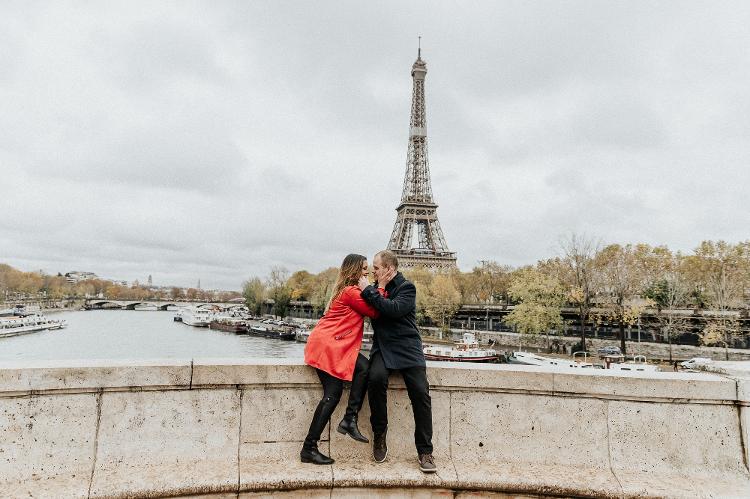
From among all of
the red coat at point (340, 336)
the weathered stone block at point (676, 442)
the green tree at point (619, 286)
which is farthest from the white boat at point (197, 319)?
the weathered stone block at point (676, 442)

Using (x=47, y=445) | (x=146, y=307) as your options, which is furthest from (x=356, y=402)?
(x=146, y=307)

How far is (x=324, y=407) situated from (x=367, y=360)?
0.55 m

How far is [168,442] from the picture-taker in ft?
13.5

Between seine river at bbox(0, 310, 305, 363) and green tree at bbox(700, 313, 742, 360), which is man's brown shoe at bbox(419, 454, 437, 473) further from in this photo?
seine river at bbox(0, 310, 305, 363)

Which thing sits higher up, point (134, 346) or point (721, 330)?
point (721, 330)

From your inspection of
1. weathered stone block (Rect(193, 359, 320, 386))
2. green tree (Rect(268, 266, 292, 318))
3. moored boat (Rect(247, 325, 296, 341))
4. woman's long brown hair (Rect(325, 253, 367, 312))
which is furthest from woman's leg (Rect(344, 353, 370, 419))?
green tree (Rect(268, 266, 292, 318))

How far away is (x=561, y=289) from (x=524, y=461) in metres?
44.9

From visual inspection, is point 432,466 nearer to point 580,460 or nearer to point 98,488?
point 580,460

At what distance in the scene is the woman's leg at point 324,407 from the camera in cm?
417

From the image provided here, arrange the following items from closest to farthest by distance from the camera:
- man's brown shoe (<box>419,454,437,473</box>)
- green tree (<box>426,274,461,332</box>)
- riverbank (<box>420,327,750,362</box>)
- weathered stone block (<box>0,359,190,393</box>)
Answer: weathered stone block (<box>0,359,190,393</box>)
man's brown shoe (<box>419,454,437,473</box>)
riverbank (<box>420,327,750,362</box>)
green tree (<box>426,274,461,332</box>)

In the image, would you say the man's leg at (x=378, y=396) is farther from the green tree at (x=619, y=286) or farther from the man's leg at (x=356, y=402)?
the green tree at (x=619, y=286)

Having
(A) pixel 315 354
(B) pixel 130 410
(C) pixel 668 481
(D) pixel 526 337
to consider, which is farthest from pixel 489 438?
(D) pixel 526 337

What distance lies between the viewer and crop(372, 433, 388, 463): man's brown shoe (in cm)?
428

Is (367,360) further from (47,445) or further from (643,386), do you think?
(47,445)
